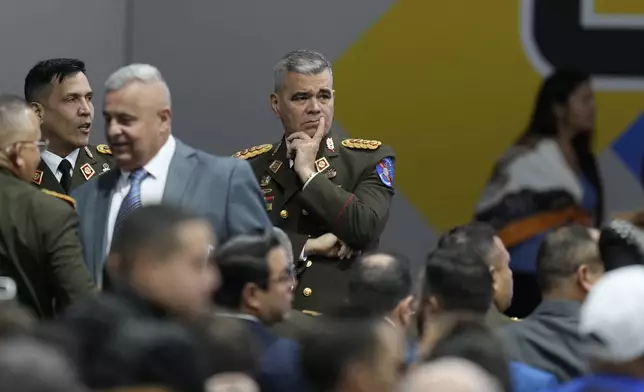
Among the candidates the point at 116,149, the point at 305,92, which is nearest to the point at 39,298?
the point at 116,149

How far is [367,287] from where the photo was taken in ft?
12.4

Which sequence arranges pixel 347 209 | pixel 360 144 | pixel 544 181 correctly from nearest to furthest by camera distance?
pixel 347 209 < pixel 360 144 < pixel 544 181

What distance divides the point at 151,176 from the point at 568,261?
43.7 inches

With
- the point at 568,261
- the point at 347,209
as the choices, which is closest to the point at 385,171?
the point at 347,209

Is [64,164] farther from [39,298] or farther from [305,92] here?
[39,298]

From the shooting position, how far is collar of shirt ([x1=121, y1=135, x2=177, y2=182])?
4.13m

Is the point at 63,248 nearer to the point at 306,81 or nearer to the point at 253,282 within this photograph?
the point at 253,282

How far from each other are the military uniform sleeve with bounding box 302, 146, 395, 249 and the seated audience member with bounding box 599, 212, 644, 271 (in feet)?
2.39

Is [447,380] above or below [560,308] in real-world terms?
above

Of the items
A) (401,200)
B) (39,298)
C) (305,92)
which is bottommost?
(401,200)

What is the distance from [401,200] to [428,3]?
30.7 inches

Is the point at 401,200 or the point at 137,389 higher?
the point at 137,389

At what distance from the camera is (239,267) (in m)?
3.60

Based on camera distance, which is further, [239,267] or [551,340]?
[551,340]
